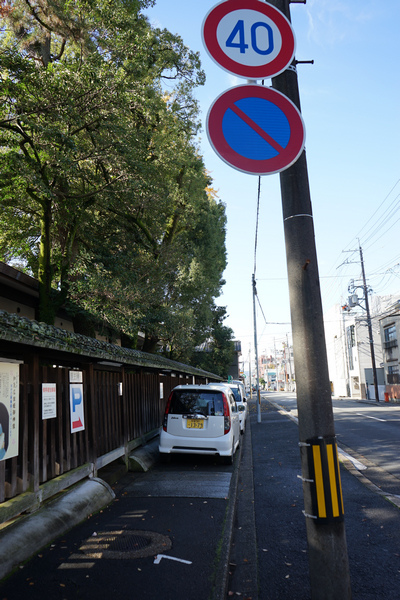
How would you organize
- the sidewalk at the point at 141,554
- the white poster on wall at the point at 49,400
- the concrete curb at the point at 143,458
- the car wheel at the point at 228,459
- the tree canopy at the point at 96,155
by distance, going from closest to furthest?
the sidewalk at the point at 141,554
the white poster on wall at the point at 49,400
the concrete curb at the point at 143,458
the car wheel at the point at 228,459
the tree canopy at the point at 96,155

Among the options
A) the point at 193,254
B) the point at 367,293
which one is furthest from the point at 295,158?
the point at 367,293

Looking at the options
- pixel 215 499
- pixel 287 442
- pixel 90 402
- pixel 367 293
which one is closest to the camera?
pixel 215 499

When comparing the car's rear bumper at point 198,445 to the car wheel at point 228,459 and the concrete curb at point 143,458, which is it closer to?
the car wheel at point 228,459

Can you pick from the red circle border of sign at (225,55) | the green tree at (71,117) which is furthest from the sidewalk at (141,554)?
the green tree at (71,117)

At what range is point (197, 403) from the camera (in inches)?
372

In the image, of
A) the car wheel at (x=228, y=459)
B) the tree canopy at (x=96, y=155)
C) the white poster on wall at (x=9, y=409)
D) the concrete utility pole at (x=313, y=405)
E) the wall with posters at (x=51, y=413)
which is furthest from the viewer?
the tree canopy at (x=96, y=155)

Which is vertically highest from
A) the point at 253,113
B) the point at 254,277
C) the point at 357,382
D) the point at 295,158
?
the point at 254,277

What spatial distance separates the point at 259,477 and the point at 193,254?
52.9 ft

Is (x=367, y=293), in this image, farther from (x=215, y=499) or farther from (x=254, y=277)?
(x=215, y=499)

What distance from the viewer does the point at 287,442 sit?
43.9 feet

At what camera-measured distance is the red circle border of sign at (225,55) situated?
322 cm

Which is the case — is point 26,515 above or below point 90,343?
below

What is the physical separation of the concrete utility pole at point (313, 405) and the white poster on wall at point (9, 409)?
10.9 feet

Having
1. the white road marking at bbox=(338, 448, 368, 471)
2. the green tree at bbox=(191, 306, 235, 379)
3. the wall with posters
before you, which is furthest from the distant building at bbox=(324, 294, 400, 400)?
the wall with posters
